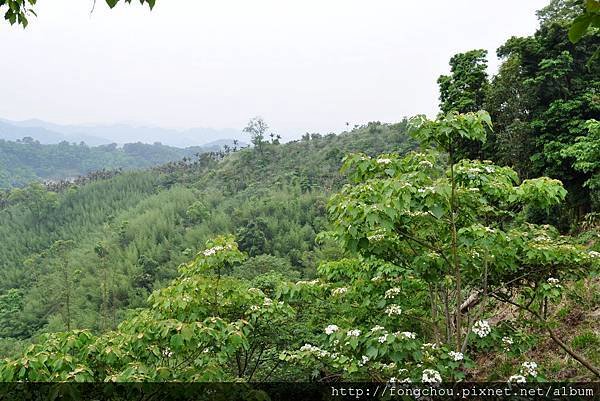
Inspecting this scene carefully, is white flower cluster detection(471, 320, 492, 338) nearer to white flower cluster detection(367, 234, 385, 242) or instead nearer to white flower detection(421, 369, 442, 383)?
white flower detection(421, 369, 442, 383)

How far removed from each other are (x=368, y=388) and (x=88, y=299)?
864 inches

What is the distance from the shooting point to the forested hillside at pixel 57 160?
237 ft

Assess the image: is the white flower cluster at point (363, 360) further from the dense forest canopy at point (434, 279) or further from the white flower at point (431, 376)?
the white flower at point (431, 376)

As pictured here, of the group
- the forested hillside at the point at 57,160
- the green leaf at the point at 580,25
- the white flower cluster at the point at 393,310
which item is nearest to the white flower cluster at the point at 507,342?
the white flower cluster at the point at 393,310

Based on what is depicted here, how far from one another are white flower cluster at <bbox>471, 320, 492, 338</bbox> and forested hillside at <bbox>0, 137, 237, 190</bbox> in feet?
236

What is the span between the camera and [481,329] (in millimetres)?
2762

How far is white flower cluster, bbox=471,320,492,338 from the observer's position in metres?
2.74

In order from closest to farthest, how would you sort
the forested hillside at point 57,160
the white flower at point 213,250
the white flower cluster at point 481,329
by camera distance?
the white flower cluster at point 481,329 < the white flower at point 213,250 < the forested hillside at point 57,160

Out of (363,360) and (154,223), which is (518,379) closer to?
(363,360)

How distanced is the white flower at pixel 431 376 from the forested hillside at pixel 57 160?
72.2 meters

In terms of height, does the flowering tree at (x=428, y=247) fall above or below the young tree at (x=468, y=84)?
below

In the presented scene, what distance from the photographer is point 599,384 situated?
3.17 m

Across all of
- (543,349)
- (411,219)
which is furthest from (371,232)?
(543,349)

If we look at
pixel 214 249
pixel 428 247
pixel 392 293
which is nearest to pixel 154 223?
pixel 214 249
